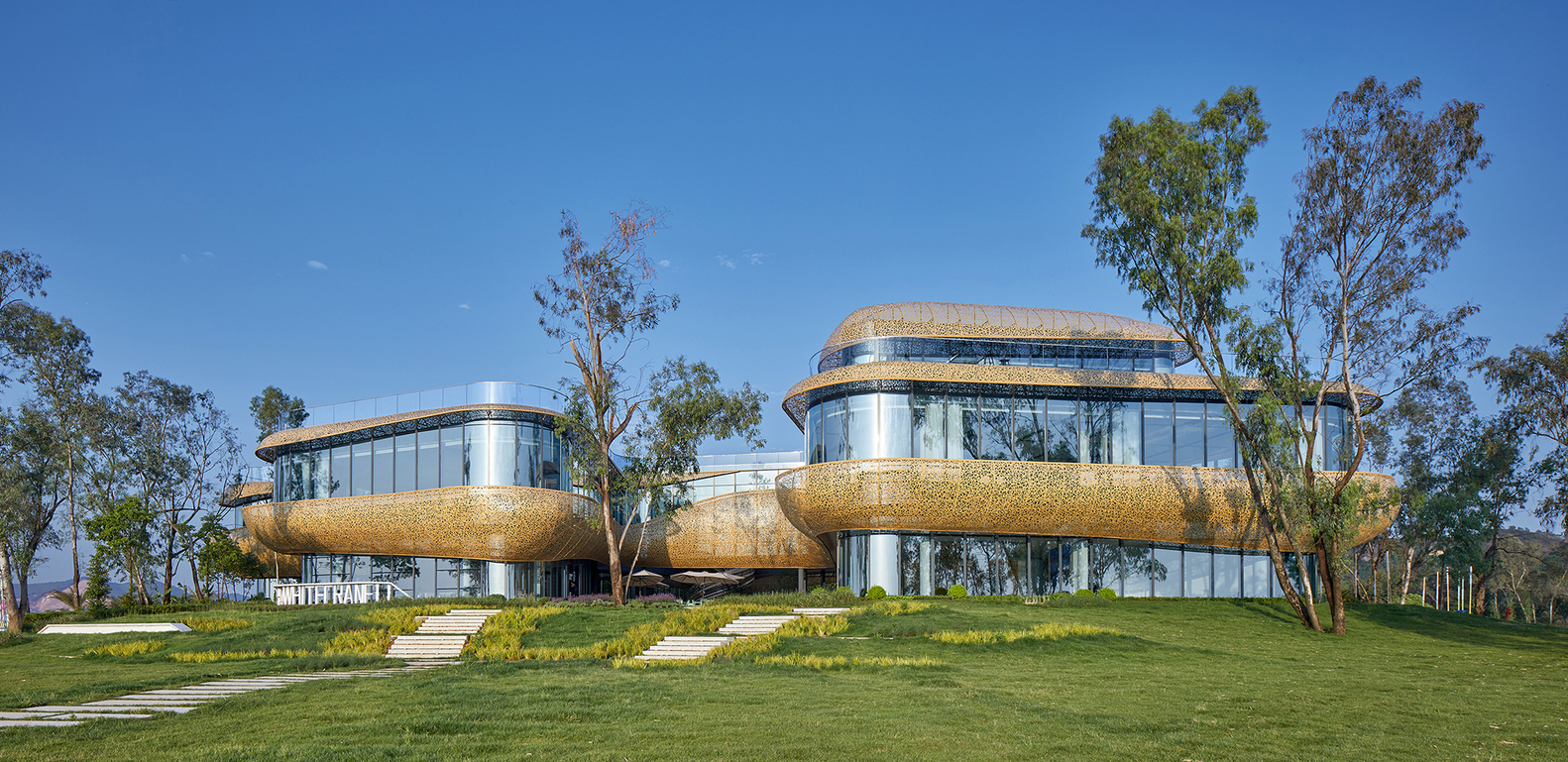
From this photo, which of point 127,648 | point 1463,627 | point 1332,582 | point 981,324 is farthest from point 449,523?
point 1463,627

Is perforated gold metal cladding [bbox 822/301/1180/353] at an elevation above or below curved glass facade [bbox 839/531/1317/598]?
above

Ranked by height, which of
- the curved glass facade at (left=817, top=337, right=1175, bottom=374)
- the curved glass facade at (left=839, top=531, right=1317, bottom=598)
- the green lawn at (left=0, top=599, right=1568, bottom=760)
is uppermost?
the curved glass facade at (left=817, top=337, right=1175, bottom=374)

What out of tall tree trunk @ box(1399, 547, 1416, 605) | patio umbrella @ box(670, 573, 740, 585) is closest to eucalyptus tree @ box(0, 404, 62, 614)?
patio umbrella @ box(670, 573, 740, 585)

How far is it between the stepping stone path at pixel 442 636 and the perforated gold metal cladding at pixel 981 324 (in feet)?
60.5

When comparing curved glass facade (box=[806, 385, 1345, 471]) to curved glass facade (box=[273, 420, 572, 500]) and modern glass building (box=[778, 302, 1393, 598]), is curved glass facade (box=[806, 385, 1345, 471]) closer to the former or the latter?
modern glass building (box=[778, 302, 1393, 598])

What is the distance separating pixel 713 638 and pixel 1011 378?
700 inches

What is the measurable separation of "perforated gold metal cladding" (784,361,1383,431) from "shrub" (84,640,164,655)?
22.2m

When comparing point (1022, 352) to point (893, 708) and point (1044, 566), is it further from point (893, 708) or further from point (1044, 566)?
point (893, 708)

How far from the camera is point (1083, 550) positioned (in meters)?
36.4

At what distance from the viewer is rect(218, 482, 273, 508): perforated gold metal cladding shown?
177ft

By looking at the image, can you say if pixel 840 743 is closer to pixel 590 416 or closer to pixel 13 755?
pixel 13 755

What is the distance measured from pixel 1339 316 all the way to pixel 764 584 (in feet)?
109

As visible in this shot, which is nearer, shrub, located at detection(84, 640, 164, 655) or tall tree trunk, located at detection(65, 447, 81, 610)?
shrub, located at detection(84, 640, 164, 655)

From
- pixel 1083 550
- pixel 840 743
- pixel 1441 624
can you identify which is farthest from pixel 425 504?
pixel 1441 624
